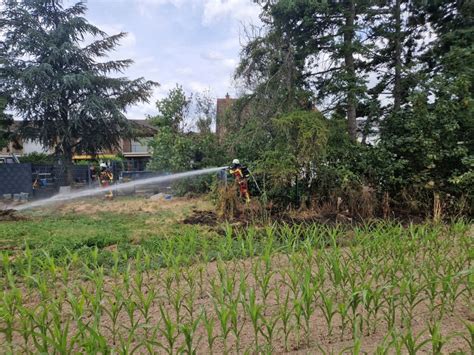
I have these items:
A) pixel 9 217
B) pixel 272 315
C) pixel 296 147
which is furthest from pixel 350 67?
pixel 9 217

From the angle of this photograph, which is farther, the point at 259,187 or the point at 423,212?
the point at 259,187

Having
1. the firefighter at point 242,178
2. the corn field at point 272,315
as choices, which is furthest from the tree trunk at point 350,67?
the corn field at point 272,315

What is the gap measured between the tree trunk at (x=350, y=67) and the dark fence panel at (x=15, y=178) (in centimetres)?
1380

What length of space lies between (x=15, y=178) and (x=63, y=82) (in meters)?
5.01

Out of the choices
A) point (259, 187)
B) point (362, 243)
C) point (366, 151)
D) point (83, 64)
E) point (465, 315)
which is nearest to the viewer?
point (465, 315)

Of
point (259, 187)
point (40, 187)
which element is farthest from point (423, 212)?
point (40, 187)

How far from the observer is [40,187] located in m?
16.6

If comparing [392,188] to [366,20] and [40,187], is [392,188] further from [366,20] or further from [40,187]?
[40,187]

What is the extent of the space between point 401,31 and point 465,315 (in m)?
9.45

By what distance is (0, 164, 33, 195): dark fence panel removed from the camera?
1510 centimetres

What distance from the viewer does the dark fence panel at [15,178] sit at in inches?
595

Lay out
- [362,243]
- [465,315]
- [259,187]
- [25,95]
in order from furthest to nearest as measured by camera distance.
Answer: [25,95] < [259,187] < [362,243] < [465,315]

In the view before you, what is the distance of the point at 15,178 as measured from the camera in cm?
1521

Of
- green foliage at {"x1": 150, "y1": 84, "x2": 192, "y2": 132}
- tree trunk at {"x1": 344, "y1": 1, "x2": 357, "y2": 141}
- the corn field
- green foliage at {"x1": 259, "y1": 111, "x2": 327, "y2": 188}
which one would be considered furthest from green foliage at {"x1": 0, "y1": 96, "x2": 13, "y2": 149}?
the corn field
